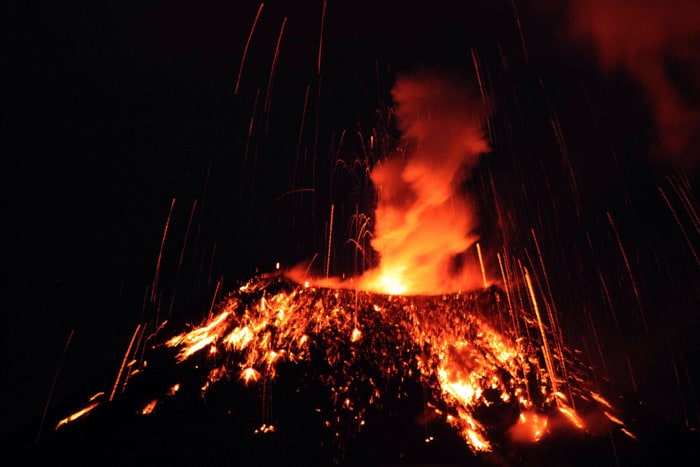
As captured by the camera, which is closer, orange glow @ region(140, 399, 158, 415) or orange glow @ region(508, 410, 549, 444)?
orange glow @ region(140, 399, 158, 415)

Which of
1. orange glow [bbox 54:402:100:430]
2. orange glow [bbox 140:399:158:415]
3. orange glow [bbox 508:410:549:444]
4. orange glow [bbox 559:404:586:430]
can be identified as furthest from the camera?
orange glow [bbox 559:404:586:430]

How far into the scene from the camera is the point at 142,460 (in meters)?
22.0

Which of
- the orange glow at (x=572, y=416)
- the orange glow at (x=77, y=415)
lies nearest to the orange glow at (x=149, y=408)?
the orange glow at (x=77, y=415)

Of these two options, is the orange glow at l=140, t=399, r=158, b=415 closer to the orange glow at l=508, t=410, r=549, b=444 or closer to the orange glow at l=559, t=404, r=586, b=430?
the orange glow at l=508, t=410, r=549, b=444

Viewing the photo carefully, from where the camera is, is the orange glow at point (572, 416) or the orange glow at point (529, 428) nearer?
the orange glow at point (529, 428)

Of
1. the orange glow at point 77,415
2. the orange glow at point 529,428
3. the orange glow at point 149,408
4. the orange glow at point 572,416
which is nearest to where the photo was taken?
the orange glow at point 149,408

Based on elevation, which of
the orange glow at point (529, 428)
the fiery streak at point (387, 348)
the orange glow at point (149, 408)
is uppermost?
the fiery streak at point (387, 348)

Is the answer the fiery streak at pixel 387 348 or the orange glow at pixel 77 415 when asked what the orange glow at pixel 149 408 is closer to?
the fiery streak at pixel 387 348

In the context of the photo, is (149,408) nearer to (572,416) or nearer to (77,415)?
(77,415)

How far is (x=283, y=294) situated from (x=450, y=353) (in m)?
13.4

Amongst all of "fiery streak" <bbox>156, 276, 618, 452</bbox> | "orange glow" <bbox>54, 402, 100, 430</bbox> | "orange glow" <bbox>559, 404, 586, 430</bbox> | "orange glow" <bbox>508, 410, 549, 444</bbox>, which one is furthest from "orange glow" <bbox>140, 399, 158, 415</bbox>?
"orange glow" <bbox>559, 404, 586, 430</bbox>

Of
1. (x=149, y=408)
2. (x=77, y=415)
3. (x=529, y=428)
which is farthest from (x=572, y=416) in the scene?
(x=77, y=415)

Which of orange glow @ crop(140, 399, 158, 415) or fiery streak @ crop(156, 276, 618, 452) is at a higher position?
fiery streak @ crop(156, 276, 618, 452)

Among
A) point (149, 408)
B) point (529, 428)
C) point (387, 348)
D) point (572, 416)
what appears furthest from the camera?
point (387, 348)
